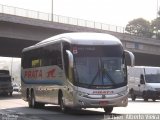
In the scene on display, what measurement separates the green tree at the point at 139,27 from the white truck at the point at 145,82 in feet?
281

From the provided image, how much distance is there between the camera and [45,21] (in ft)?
150

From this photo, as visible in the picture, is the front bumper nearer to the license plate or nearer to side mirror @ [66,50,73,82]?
the license plate

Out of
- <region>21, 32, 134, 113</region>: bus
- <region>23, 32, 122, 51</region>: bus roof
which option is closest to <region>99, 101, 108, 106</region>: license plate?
<region>21, 32, 134, 113</region>: bus

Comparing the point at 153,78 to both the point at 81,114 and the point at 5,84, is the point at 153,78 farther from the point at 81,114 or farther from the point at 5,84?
the point at 5,84

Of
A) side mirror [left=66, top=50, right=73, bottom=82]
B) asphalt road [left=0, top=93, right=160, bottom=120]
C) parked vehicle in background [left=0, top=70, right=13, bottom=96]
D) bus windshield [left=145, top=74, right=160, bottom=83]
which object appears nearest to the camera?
asphalt road [left=0, top=93, right=160, bottom=120]

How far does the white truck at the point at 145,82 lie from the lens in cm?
3438

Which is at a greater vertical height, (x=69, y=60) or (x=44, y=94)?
(x=69, y=60)

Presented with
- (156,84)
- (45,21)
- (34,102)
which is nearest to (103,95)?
(34,102)

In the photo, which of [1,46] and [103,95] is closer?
[103,95]

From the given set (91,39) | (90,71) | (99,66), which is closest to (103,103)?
(90,71)

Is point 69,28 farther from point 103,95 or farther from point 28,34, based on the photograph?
point 103,95

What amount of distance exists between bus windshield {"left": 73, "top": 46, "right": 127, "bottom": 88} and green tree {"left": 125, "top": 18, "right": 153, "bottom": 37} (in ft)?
338

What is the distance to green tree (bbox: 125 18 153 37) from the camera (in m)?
123

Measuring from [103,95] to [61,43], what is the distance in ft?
10.1
